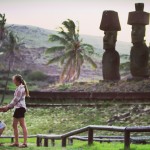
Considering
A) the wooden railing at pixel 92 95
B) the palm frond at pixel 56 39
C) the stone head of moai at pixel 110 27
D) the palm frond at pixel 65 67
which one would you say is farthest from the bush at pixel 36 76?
the wooden railing at pixel 92 95

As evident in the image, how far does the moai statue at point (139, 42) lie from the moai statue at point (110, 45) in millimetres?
1658

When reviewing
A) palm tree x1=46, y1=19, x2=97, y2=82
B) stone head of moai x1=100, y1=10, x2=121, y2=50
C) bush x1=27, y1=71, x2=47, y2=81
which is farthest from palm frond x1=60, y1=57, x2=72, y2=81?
bush x1=27, y1=71, x2=47, y2=81

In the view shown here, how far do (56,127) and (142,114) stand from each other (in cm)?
428

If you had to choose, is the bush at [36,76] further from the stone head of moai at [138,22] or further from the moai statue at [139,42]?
the stone head of moai at [138,22]

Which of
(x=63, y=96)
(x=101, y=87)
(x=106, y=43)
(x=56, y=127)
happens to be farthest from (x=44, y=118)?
(x=106, y=43)

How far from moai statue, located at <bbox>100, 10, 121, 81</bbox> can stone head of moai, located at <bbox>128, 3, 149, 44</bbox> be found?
177 centimetres

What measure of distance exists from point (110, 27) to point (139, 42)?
2803mm

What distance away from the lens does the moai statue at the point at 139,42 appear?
112ft

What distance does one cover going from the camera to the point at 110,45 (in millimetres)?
→ 36375

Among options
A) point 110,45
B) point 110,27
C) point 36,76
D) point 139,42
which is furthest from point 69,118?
point 36,76

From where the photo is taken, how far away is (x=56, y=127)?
81.5 ft

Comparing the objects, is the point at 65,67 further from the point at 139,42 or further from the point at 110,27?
the point at 139,42

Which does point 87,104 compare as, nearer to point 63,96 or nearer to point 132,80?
point 63,96

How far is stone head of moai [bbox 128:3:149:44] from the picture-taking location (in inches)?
1344
